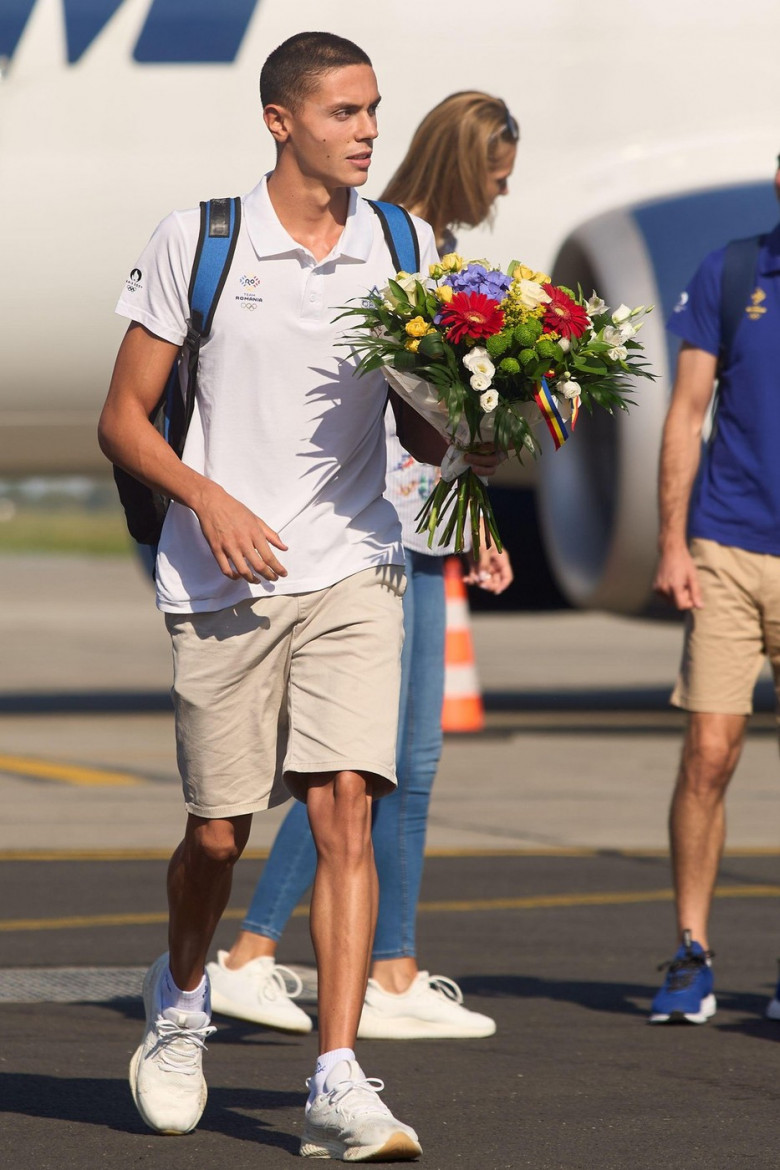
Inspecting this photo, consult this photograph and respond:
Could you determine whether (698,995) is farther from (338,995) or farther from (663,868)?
(663,868)

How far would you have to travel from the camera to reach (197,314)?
3.65 metres

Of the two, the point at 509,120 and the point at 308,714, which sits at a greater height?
the point at 509,120

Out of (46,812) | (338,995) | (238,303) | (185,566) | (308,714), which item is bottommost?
(46,812)

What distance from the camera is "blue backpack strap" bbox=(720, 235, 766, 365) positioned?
192 inches

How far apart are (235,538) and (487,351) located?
1.84 ft

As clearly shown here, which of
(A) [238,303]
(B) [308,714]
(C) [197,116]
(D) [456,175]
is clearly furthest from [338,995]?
(C) [197,116]

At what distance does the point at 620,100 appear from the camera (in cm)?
950

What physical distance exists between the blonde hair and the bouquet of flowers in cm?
96

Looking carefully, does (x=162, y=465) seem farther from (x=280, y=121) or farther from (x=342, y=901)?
(x=342, y=901)

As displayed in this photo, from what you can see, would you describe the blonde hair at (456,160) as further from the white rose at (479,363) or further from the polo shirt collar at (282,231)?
the white rose at (479,363)

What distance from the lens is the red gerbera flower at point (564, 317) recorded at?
12.0 feet

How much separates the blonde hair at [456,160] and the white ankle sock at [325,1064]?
1996mm

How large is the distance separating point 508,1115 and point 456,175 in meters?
2.09

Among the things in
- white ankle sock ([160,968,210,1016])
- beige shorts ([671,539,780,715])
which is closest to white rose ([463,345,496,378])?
white ankle sock ([160,968,210,1016])
